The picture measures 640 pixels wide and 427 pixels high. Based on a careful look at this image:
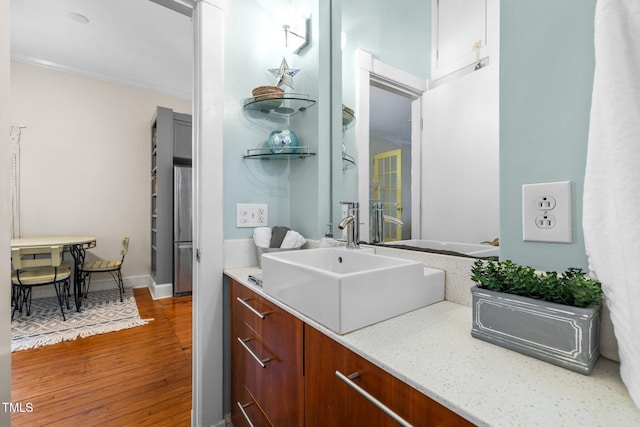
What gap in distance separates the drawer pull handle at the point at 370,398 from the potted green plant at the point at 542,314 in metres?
0.27

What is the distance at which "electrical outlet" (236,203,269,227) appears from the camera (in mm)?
1481

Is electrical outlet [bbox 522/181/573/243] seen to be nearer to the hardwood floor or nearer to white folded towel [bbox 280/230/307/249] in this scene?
white folded towel [bbox 280/230/307/249]

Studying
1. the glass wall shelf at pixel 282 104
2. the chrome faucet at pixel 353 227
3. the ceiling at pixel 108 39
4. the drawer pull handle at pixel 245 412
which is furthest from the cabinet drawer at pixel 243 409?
the ceiling at pixel 108 39

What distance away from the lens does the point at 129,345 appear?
90.4 inches

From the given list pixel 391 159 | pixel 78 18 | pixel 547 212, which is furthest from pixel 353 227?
pixel 78 18

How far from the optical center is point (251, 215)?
1.52m

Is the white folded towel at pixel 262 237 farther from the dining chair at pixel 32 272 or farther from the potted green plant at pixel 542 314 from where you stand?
the dining chair at pixel 32 272

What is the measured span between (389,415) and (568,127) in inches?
29.0

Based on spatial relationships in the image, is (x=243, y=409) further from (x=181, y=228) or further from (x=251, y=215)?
(x=181, y=228)

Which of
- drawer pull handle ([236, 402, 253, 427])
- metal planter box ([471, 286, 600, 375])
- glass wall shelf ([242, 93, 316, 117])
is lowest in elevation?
drawer pull handle ([236, 402, 253, 427])

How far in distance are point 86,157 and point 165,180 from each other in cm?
111

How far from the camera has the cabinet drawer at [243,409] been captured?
108 cm

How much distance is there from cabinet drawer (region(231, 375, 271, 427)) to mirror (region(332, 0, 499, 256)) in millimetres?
825

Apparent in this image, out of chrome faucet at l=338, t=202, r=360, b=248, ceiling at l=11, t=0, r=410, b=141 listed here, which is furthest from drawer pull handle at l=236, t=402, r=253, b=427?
ceiling at l=11, t=0, r=410, b=141
